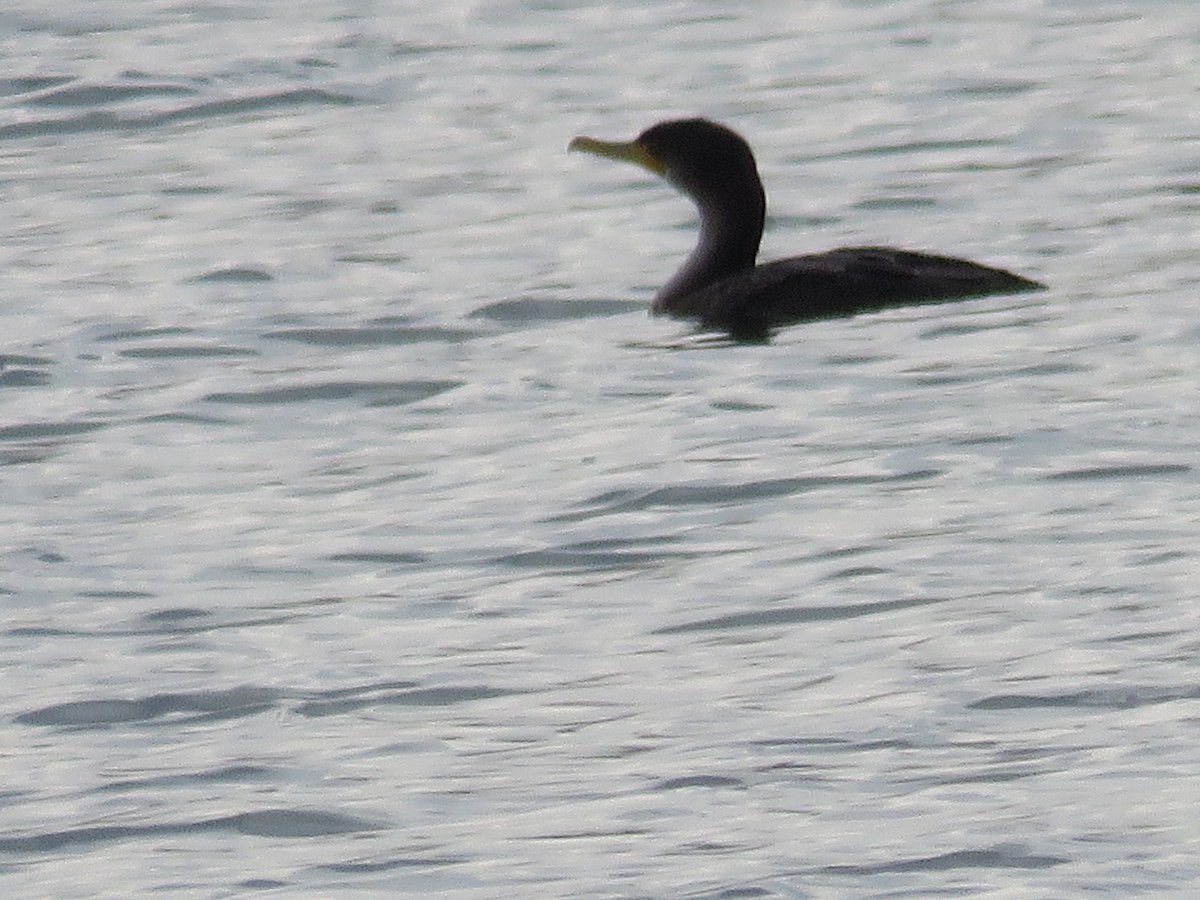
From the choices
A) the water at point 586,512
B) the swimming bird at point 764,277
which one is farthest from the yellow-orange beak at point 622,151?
the water at point 586,512

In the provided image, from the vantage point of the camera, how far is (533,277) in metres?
13.8

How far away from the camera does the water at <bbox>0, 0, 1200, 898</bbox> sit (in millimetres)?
6969

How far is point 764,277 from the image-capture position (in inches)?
506

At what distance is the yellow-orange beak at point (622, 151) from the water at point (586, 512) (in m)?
0.44

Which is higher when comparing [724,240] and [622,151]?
[622,151]

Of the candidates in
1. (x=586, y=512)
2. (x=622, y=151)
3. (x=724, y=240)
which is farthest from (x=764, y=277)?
(x=586, y=512)

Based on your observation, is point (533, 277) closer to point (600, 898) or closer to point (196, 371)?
point (196, 371)

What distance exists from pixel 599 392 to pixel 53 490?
1975 mm

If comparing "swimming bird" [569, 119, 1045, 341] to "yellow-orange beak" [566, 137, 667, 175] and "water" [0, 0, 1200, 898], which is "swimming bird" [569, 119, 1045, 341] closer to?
"water" [0, 0, 1200, 898]

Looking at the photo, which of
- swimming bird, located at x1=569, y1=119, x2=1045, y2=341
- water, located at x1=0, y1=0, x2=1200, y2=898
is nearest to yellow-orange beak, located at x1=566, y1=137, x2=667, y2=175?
swimming bird, located at x1=569, y1=119, x2=1045, y2=341

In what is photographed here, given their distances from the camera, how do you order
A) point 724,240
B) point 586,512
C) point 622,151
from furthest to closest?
point 622,151, point 724,240, point 586,512

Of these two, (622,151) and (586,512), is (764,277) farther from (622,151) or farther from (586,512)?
(586,512)

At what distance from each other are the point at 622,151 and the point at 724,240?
2.36 feet

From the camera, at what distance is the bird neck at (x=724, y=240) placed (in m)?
13.3
